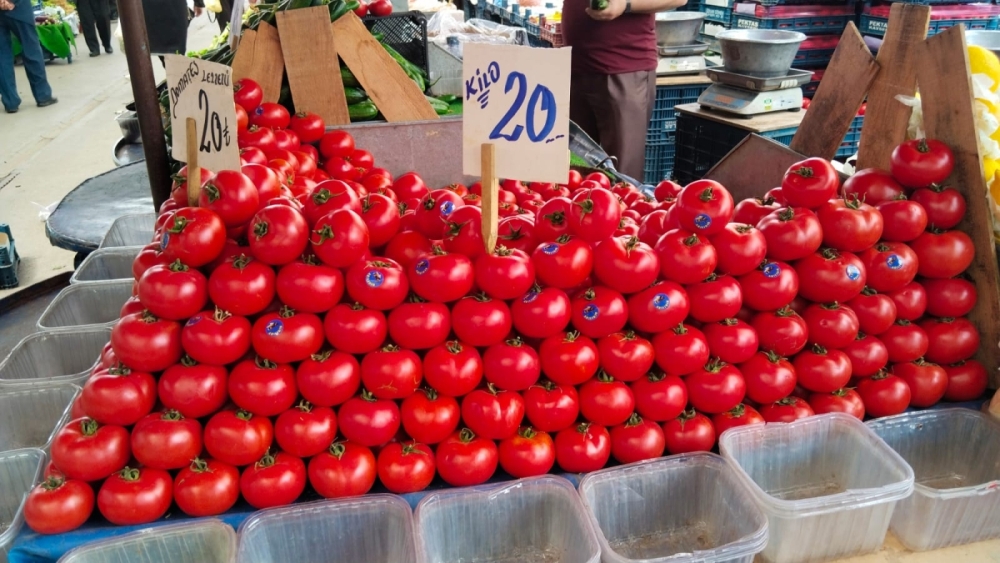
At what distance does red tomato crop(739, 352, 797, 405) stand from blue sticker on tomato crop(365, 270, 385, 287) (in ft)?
2.94

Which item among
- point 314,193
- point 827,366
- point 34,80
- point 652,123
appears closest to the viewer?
point 314,193

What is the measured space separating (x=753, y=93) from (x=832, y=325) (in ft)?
9.73

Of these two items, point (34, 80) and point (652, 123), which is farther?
point (34, 80)

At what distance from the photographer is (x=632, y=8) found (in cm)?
394

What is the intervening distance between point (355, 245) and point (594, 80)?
3.07m

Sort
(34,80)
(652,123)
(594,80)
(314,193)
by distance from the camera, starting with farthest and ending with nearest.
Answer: (34,80) → (652,123) → (594,80) → (314,193)

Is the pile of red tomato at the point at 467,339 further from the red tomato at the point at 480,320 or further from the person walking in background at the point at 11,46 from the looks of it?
the person walking in background at the point at 11,46

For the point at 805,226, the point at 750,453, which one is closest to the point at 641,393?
the point at 750,453

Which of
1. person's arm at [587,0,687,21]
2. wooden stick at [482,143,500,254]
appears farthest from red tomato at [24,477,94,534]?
person's arm at [587,0,687,21]

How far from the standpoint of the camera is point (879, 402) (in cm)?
180

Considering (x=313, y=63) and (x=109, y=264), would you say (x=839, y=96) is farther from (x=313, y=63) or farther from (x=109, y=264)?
(x=109, y=264)

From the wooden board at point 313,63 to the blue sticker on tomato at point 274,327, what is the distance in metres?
1.80

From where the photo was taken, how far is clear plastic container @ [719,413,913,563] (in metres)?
1.53

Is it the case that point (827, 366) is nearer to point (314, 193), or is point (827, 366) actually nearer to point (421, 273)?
point (421, 273)
